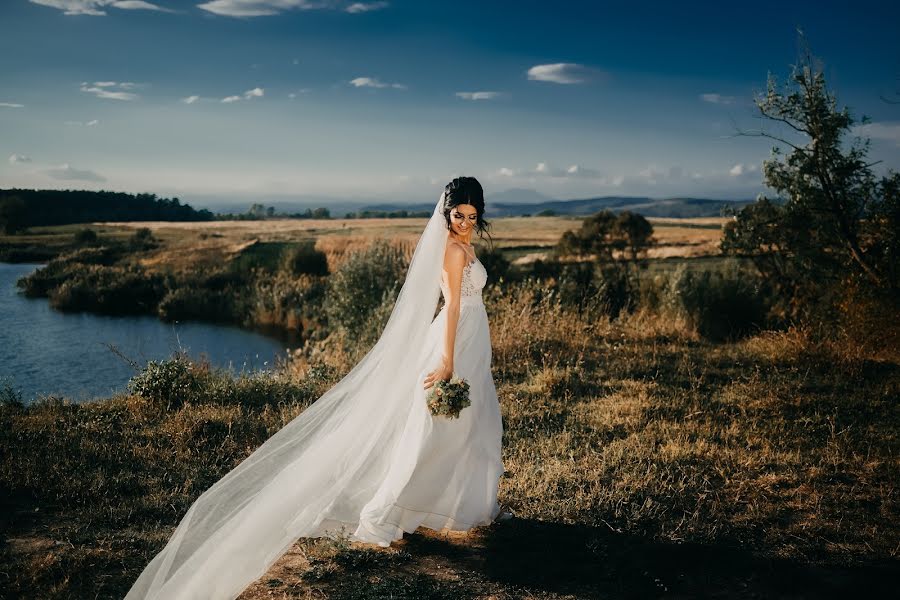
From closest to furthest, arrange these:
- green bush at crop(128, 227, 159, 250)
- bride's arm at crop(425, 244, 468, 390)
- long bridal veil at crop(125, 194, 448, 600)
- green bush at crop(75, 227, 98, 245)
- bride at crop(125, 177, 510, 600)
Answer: long bridal veil at crop(125, 194, 448, 600) → bride at crop(125, 177, 510, 600) → bride's arm at crop(425, 244, 468, 390) → green bush at crop(75, 227, 98, 245) → green bush at crop(128, 227, 159, 250)

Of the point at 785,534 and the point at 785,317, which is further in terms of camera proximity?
the point at 785,317

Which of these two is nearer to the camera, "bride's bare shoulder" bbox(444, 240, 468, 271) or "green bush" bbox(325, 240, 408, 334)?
"bride's bare shoulder" bbox(444, 240, 468, 271)

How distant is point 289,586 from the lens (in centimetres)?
394

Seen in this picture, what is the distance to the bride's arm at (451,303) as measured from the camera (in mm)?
4363

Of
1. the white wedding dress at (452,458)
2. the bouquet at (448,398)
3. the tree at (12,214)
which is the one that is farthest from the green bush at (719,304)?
the tree at (12,214)

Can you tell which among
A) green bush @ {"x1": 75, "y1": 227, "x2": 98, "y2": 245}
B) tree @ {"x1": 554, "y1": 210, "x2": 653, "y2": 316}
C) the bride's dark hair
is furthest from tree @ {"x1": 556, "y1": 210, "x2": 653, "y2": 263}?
the bride's dark hair

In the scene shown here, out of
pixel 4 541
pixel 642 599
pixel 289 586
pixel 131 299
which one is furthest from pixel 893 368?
pixel 131 299

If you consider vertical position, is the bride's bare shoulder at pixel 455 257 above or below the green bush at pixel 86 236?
below

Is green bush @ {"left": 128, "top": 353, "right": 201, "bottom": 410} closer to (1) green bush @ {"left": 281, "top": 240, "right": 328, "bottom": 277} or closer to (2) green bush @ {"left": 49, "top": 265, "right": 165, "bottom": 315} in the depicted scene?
(2) green bush @ {"left": 49, "top": 265, "right": 165, "bottom": 315}

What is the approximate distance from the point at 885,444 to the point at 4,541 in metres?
8.65

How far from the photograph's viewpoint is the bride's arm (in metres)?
4.36

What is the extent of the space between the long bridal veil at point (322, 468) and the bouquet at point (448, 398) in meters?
0.23

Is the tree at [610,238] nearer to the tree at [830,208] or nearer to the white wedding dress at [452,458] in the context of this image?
the tree at [830,208]

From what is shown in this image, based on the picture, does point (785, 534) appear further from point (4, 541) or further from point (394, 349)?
point (4, 541)
